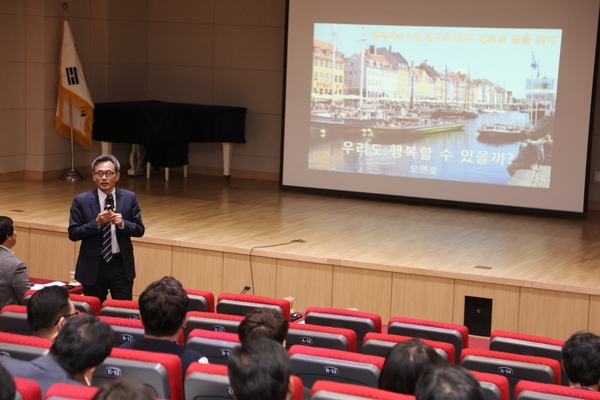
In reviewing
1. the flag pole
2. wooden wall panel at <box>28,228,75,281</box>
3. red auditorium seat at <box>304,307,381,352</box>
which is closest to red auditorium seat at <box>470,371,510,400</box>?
red auditorium seat at <box>304,307,381,352</box>

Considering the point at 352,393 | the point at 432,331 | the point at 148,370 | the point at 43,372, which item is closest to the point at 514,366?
the point at 432,331

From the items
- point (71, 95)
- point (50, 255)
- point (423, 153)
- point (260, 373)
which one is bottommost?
point (50, 255)

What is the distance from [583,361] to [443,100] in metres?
7.44

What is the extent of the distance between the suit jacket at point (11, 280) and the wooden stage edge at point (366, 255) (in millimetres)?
2703

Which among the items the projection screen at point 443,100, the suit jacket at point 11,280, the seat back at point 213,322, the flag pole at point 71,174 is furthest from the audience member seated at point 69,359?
the flag pole at point 71,174

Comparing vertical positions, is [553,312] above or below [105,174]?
below

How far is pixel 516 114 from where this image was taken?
33.6 ft

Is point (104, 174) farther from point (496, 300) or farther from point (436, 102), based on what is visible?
point (436, 102)

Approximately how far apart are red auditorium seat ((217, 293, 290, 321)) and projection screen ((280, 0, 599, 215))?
5.93 m

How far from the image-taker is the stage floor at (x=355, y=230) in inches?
282

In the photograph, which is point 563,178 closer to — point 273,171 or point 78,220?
point 273,171

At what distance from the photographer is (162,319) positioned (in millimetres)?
3572

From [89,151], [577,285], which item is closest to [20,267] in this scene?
[577,285]

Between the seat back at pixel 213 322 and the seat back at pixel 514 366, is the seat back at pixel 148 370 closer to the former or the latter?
the seat back at pixel 213 322
